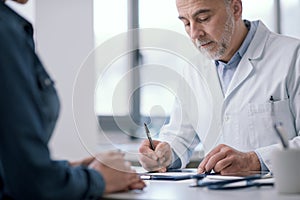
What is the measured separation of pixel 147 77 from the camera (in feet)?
5.71

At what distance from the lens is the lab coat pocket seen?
190 centimetres

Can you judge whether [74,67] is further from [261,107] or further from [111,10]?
[261,107]

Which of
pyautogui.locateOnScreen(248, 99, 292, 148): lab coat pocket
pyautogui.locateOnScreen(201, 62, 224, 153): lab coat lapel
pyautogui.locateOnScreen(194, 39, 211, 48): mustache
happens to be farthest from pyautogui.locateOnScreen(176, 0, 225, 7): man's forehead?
pyautogui.locateOnScreen(248, 99, 292, 148): lab coat pocket

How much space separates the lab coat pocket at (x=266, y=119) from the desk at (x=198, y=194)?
779mm

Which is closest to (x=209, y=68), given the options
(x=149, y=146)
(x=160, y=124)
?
(x=160, y=124)

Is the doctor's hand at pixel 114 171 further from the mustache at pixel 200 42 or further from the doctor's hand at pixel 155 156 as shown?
the mustache at pixel 200 42

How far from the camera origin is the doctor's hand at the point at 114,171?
1105 mm

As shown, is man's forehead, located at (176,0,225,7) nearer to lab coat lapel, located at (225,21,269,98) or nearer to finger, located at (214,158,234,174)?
lab coat lapel, located at (225,21,269,98)

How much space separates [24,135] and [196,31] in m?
1.28

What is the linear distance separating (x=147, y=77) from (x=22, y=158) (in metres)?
0.90

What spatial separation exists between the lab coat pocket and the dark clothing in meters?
1.09

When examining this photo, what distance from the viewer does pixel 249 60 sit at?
79.4 inches

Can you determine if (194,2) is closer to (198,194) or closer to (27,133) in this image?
(198,194)

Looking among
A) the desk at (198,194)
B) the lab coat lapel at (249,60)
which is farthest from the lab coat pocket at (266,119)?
the desk at (198,194)
